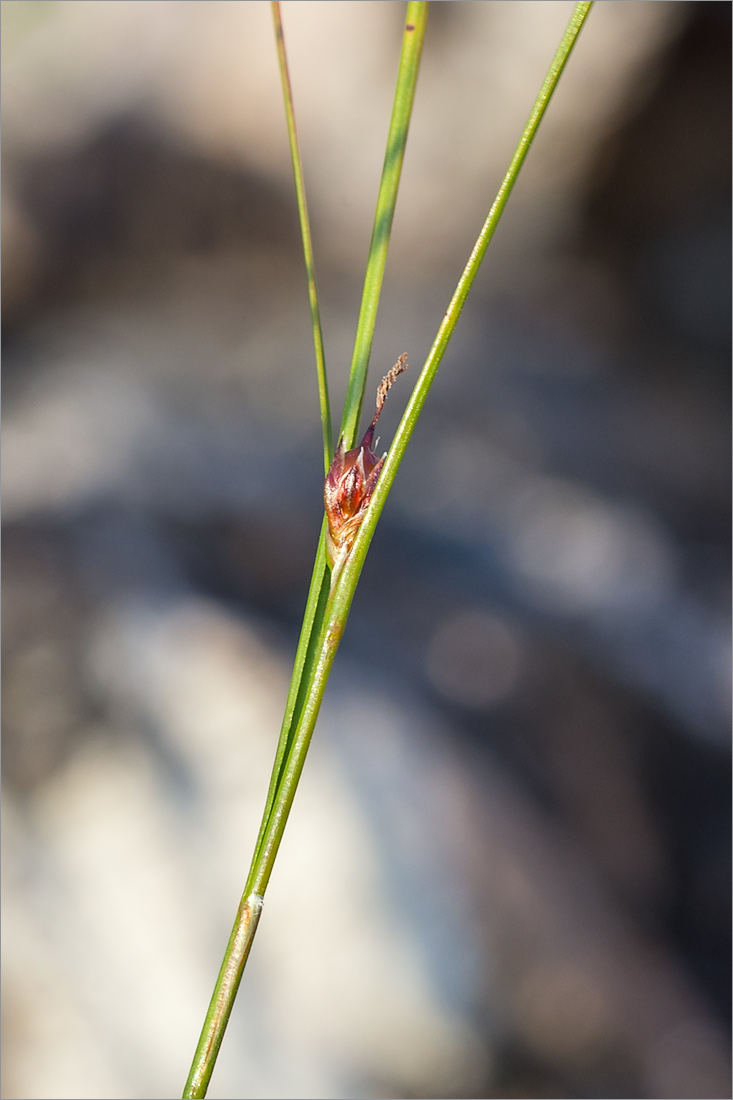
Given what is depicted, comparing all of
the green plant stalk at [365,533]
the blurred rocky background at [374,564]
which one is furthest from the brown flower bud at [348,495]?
the blurred rocky background at [374,564]

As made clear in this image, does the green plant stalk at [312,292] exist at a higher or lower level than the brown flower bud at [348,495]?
higher

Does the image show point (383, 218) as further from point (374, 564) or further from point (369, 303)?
point (374, 564)

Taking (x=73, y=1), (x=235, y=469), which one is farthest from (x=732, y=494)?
(x=73, y=1)

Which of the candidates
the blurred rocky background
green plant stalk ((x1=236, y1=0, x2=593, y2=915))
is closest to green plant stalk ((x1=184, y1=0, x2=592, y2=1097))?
green plant stalk ((x1=236, y1=0, x2=593, y2=915))

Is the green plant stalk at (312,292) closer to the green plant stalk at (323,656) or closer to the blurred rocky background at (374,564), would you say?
the green plant stalk at (323,656)

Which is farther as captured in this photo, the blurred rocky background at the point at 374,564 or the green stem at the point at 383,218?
the blurred rocky background at the point at 374,564

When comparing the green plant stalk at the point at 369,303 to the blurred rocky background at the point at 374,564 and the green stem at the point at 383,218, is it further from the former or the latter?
the blurred rocky background at the point at 374,564
